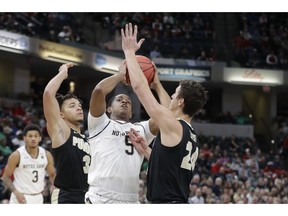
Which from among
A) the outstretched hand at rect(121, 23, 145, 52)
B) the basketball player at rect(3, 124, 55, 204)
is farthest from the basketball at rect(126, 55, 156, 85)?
the basketball player at rect(3, 124, 55, 204)

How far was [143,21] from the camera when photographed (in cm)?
2675

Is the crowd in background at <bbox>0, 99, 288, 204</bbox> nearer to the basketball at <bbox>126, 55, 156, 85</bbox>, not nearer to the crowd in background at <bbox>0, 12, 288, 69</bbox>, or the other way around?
the crowd in background at <bbox>0, 12, 288, 69</bbox>

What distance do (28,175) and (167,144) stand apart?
473 cm

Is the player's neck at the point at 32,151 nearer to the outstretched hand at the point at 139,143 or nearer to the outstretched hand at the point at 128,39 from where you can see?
the outstretched hand at the point at 139,143

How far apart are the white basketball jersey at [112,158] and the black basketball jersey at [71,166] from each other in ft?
1.77

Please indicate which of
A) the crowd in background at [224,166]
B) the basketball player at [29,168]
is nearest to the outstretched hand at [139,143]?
the basketball player at [29,168]

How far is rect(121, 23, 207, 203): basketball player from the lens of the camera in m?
5.09

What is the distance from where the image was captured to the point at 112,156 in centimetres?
612

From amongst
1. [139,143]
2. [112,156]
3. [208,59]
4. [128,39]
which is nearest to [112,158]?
[112,156]

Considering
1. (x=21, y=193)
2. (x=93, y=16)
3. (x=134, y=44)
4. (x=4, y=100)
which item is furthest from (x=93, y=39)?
(x=134, y=44)

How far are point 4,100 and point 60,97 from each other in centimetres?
1451

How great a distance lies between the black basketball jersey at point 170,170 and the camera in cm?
515

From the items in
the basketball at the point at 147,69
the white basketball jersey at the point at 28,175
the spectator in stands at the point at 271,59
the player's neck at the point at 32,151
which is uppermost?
the spectator in stands at the point at 271,59

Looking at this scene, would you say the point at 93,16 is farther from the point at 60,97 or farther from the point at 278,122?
the point at 60,97
